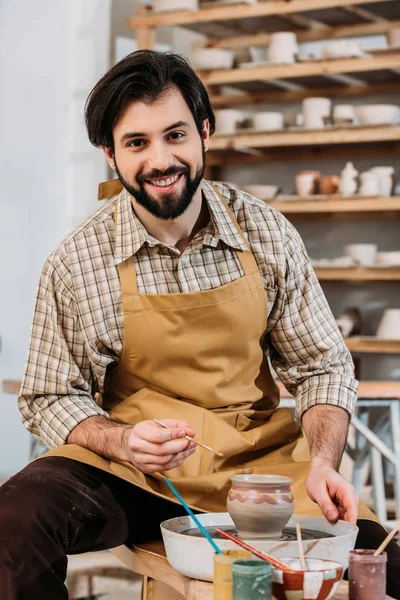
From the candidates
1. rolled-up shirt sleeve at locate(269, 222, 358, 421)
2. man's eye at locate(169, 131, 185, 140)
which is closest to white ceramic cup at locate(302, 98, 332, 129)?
rolled-up shirt sleeve at locate(269, 222, 358, 421)

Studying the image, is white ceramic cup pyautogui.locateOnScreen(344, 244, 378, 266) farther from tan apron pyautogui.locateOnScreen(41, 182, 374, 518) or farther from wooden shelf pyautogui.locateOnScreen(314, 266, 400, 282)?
tan apron pyautogui.locateOnScreen(41, 182, 374, 518)

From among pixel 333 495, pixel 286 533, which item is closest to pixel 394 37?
pixel 333 495

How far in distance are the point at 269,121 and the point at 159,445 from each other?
353 cm

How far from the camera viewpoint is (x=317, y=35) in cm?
515

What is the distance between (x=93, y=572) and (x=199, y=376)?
6.19 ft


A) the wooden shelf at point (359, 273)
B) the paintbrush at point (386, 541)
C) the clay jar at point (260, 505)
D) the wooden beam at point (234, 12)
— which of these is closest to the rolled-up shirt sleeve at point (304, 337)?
the clay jar at point (260, 505)

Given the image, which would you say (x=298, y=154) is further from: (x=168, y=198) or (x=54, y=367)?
(x=54, y=367)

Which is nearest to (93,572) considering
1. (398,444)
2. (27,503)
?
(398,444)

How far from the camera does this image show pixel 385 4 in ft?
15.4

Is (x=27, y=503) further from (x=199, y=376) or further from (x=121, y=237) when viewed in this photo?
(x=121, y=237)

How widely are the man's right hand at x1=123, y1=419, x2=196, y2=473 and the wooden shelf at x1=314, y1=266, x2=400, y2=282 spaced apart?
323cm

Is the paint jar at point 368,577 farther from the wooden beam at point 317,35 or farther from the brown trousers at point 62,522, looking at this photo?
the wooden beam at point 317,35

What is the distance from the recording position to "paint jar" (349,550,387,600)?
1219mm

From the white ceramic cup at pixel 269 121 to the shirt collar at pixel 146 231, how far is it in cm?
284
